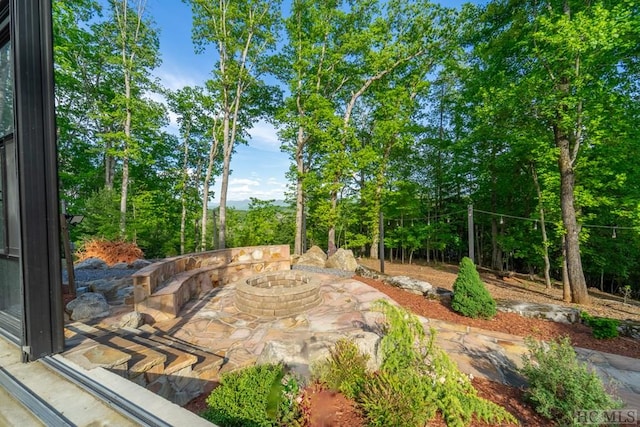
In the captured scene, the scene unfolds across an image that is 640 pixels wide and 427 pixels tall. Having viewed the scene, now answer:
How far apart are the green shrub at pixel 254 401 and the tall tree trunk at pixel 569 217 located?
26.9 feet

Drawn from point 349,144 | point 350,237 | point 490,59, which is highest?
point 490,59

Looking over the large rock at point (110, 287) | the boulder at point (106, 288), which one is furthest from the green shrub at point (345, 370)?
the boulder at point (106, 288)

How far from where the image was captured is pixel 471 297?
4.69m

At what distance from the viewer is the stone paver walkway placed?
2916mm

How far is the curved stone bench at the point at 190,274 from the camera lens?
398 cm

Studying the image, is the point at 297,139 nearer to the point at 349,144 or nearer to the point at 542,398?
the point at 349,144

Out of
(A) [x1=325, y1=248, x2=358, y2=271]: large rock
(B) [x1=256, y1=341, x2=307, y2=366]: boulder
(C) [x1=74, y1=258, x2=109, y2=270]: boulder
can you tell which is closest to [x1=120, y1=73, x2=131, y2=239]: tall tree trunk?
(C) [x1=74, y1=258, x2=109, y2=270]: boulder

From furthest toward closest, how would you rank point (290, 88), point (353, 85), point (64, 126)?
point (353, 85) < point (290, 88) < point (64, 126)

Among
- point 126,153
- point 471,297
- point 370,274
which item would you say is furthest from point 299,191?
point 471,297

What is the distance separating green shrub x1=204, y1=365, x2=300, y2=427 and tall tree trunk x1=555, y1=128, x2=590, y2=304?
322 inches

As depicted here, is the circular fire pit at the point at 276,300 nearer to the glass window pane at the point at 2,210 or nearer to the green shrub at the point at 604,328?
the glass window pane at the point at 2,210

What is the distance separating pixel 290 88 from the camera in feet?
34.4

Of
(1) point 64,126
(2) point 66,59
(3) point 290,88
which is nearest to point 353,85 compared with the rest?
(3) point 290,88

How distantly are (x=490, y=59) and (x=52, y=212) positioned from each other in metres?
11.3
